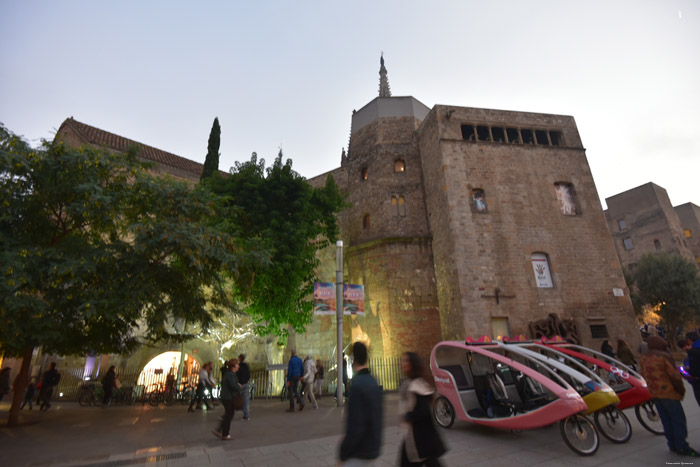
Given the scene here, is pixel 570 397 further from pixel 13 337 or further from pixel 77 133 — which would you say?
pixel 77 133

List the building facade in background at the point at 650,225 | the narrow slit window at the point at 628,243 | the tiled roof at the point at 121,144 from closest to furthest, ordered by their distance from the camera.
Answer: the tiled roof at the point at 121,144 → the building facade in background at the point at 650,225 → the narrow slit window at the point at 628,243

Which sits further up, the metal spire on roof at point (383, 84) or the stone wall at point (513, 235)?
the metal spire on roof at point (383, 84)

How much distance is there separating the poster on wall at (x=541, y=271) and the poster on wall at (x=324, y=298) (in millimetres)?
10512

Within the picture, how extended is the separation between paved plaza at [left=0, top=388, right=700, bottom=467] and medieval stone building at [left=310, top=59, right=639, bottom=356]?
7711 millimetres

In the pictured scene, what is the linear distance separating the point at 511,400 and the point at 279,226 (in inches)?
422

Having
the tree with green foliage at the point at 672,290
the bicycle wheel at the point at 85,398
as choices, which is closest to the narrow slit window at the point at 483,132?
the tree with green foliage at the point at 672,290

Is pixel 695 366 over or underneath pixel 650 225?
underneath

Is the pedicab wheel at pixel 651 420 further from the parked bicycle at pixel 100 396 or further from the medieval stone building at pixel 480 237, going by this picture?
the parked bicycle at pixel 100 396

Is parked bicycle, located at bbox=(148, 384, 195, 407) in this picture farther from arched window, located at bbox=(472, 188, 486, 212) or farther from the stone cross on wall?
arched window, located at bbox=(472, 188, 486, 212)

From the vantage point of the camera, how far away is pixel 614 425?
588 centimetres

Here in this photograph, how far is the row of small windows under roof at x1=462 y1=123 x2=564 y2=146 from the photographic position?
63.3 ft

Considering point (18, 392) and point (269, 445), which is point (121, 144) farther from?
point (269, 445)

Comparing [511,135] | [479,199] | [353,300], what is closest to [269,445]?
[353,300]

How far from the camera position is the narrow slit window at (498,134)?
1950cm
